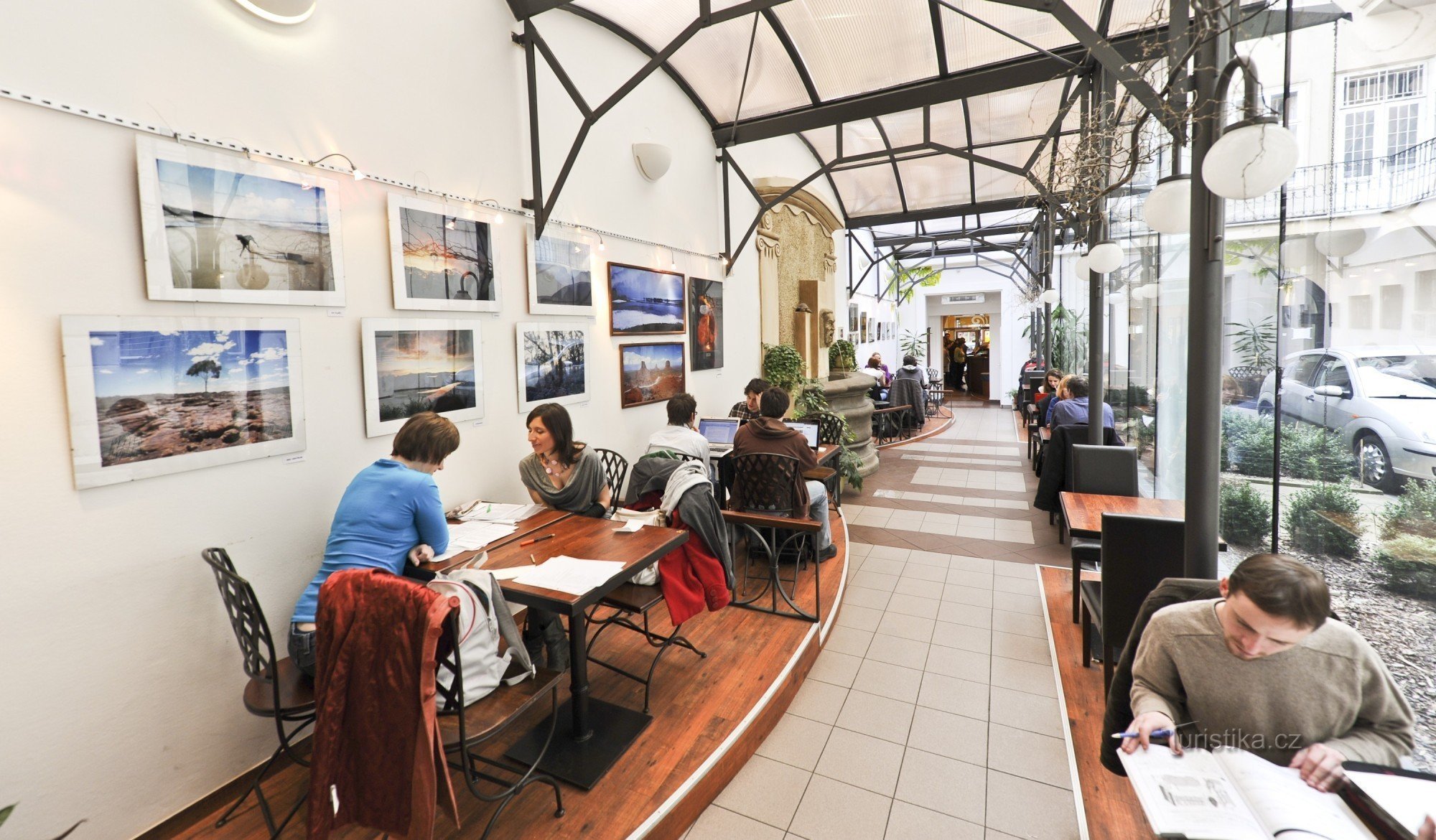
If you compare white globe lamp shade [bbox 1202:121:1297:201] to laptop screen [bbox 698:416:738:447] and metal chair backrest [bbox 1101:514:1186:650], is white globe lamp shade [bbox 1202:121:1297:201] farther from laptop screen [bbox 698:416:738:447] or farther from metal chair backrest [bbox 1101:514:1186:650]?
laptop screen [bbox 698:416:738:447]

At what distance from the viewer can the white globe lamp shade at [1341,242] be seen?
212 cm

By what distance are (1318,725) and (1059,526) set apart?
Answer: 4332 mm

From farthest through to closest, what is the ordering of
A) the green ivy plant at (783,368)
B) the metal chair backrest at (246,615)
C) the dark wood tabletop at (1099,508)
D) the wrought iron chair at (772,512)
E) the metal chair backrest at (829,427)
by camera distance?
the green ivy plant at (783,368), the metal chair backrest at (829,427), the wrought iron chair at (772,512), the dark wood tabletop at (1099,508), the metal chair backrest at (246,615)

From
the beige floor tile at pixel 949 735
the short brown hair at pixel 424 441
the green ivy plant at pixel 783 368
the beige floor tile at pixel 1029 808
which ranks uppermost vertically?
the green ivy plant at pixel 783 368

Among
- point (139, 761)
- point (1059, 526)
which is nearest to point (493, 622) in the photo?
point (139, 761)

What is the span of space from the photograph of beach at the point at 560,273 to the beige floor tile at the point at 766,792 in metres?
2.82

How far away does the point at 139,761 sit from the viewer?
2.03 meters

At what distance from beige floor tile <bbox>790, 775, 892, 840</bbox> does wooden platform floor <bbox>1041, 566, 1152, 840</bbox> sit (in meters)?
0.72

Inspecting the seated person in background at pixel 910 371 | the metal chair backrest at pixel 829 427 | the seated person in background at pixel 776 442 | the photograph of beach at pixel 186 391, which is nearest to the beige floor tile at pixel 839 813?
the seated person in background at pixel 776 442

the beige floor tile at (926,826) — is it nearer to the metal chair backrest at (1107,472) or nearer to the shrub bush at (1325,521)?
the shrub bush at (1325,521)

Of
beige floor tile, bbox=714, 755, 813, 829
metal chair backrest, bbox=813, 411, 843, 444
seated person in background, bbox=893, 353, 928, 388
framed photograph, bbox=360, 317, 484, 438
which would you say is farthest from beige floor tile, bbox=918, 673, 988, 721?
seated person in background, bbox=893, 353, 928, 388

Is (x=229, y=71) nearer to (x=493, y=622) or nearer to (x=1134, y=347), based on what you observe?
(x=493, y=622)

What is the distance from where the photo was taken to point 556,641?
2.91 m

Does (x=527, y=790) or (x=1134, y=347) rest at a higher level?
(x=1134, y=347)
